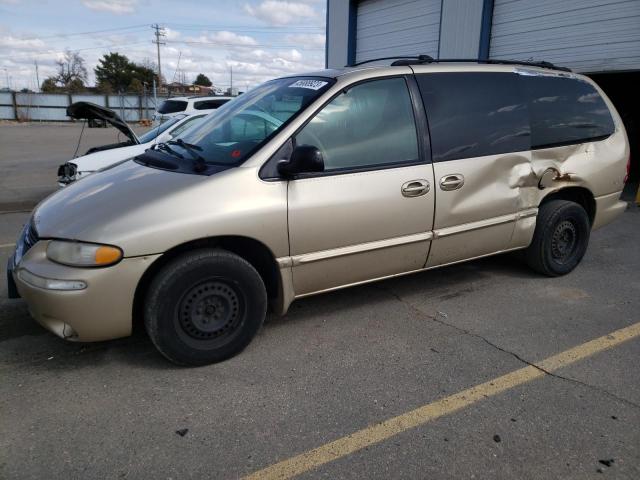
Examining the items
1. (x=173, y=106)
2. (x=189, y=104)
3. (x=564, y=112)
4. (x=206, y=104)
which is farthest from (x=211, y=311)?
(x=173, y=106)

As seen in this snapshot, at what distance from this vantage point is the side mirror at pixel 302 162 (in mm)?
3066

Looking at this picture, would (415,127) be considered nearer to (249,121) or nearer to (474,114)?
(474,114)

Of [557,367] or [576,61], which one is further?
[576,61]

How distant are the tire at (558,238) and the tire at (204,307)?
270 centimetres

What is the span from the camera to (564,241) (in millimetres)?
4734

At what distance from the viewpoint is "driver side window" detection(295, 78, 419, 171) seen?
11.1ft

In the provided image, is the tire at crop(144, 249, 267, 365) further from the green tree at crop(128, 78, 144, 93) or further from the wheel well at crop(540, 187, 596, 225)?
the green tree at crop(128, 78, 144, 93)

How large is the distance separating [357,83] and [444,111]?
0.76 m

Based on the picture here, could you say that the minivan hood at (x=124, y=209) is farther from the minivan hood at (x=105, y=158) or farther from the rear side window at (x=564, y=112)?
the minivan hood at (x=105, y=158)

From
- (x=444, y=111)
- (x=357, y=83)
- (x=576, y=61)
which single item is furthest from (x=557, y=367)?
(x=576, y=61)

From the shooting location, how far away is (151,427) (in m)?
2.55

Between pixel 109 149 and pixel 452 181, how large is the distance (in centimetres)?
584

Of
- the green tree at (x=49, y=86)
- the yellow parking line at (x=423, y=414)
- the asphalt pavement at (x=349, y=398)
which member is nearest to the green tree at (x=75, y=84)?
the green tree at (x=49, y=86)

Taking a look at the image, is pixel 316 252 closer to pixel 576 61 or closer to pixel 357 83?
pixel 357 83
